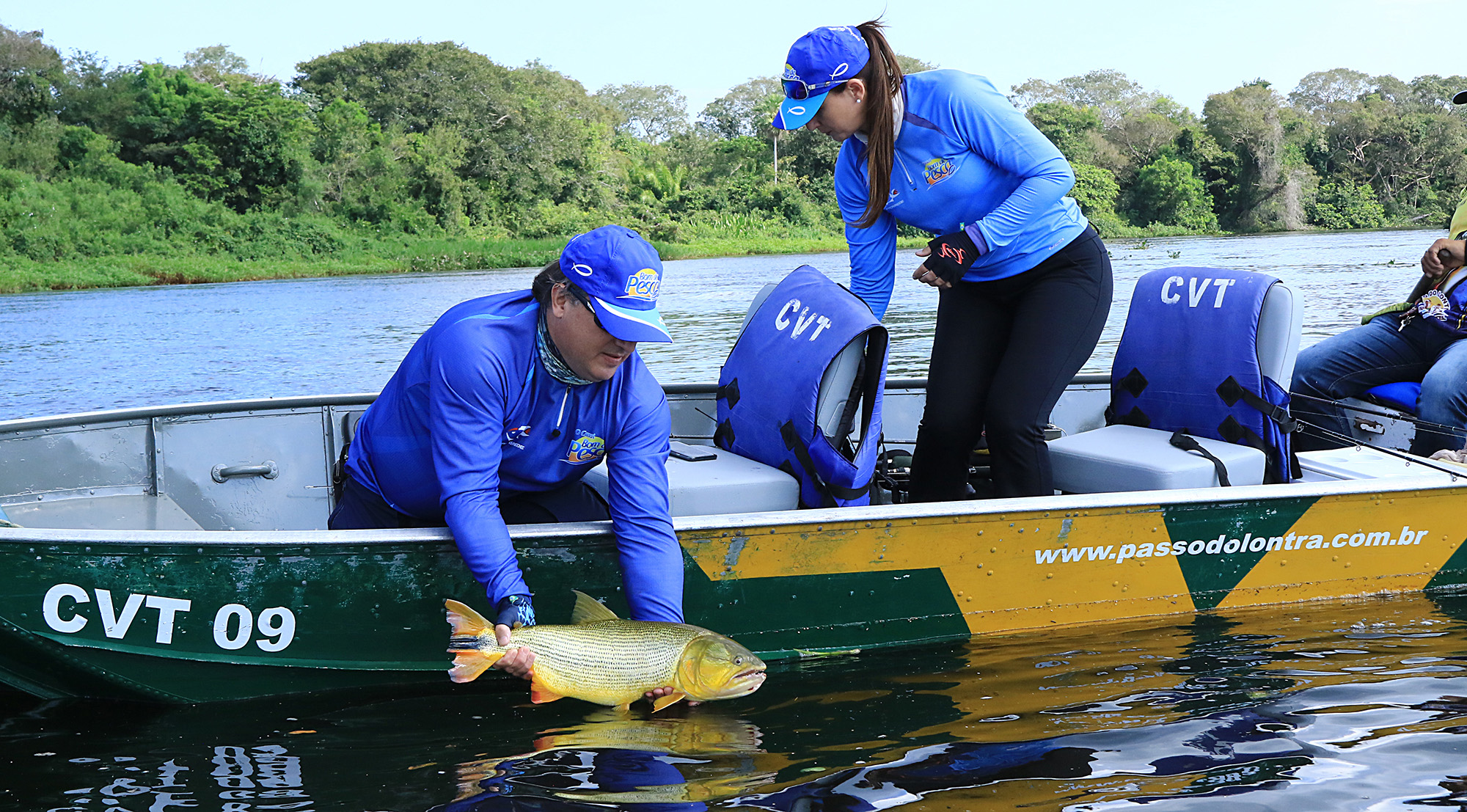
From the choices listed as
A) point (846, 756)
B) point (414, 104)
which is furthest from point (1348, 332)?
point (414, 104)

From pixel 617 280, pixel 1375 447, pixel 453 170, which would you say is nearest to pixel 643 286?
pixel 617 280

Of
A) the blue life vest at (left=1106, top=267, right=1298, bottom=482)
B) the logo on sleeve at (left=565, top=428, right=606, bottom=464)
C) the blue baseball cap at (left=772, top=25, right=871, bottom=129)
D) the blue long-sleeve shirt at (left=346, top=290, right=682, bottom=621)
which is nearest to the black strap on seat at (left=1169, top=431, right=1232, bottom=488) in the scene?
the blue life vest at (left=1106, top=267, right=1298, bottom=482)

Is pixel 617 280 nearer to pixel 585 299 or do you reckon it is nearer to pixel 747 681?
pixel 585 299

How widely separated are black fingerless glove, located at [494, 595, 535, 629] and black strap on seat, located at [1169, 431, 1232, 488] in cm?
250

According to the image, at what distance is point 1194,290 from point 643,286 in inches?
103

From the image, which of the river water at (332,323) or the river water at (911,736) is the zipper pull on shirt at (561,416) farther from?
the river water at (332,323)

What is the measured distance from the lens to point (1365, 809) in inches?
115

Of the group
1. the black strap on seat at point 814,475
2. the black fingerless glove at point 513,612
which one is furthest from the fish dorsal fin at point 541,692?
the black strap on seat at point 814,475

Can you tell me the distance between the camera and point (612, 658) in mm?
2902

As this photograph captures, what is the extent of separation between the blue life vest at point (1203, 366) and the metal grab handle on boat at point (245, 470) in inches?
139

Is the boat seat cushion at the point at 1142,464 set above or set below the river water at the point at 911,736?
above

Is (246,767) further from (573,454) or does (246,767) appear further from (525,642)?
(573,454)

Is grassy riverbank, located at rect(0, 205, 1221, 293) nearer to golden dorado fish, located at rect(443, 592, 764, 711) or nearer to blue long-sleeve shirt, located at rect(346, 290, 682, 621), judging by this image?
blue long-sleeve shirt, located at rect(346, 290, 682, 621)

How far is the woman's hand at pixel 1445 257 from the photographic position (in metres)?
4.94
